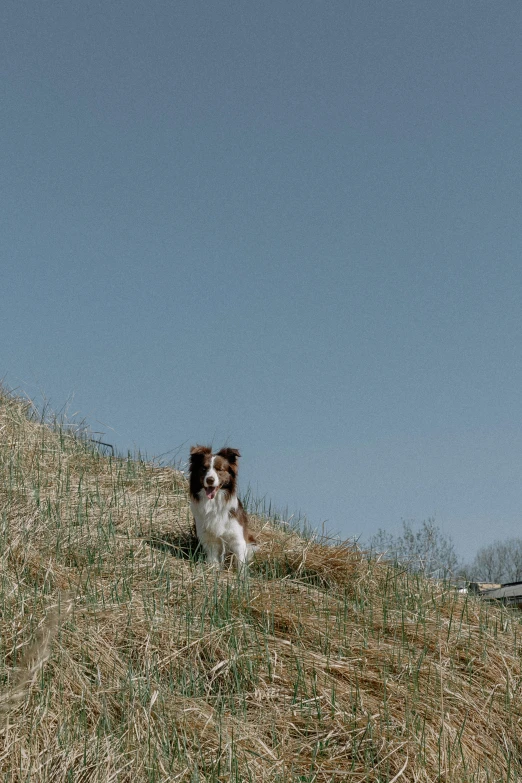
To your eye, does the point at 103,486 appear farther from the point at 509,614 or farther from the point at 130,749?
the point at 130,749

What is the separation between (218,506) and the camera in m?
7.46

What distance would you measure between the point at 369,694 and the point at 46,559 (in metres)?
2.99

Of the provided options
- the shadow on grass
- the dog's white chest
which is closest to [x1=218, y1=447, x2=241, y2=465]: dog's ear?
the dog's white chest

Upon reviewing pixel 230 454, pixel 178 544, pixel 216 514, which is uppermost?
pixel 230 454

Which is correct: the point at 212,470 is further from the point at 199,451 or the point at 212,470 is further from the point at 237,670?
the point at 237,670

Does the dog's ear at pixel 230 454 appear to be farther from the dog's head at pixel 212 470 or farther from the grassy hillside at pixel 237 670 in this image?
the grassy hillside at pixel 237 670

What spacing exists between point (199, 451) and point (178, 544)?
1.09m

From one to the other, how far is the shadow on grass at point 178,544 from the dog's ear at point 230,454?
88 centimetres

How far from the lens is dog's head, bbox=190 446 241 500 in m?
7.37

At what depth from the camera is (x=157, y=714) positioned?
4375 millimetres

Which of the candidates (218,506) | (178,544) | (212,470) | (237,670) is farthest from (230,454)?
(237,670)

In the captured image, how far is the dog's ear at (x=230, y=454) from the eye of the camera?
7521 millimetres

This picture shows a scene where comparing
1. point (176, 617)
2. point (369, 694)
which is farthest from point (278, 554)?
point (369, 694)

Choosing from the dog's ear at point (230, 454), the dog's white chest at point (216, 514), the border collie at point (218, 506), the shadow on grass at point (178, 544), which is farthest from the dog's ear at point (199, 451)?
the shadow on grass at point (178, 544)
